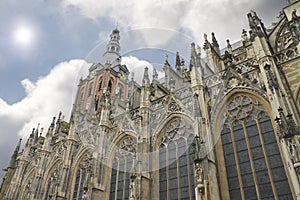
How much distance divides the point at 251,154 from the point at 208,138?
6.43ft

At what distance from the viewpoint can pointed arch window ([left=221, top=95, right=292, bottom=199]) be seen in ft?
32.2

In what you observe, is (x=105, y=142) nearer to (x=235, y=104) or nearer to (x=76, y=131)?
(x=76, y=131)

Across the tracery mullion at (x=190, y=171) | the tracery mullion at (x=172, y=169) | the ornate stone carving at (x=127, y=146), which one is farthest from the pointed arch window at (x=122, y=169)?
Answer: the tracery mullion at (x=190, y=171)

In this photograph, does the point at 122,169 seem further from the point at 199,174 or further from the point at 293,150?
the point at 293,150

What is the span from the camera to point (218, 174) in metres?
11.1

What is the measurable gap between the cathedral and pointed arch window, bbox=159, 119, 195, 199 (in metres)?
0.05

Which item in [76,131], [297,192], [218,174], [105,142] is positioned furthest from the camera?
[76,131]

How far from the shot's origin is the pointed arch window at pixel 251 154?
32.2 ft

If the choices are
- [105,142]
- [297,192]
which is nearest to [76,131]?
[105,142]

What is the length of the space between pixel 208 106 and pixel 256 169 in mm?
3929

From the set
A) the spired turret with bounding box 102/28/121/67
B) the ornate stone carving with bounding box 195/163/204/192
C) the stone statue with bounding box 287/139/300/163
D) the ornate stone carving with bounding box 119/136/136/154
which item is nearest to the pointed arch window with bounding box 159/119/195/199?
the ornate stone carving with bounding box 195/163/204/192

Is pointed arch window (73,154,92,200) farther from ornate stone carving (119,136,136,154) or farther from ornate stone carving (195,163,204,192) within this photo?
ornate stone carving (195,163,204,192)

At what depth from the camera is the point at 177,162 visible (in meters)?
13.1

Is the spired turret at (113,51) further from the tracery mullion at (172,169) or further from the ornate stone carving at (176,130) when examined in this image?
the tracery mullion at (172,169)
